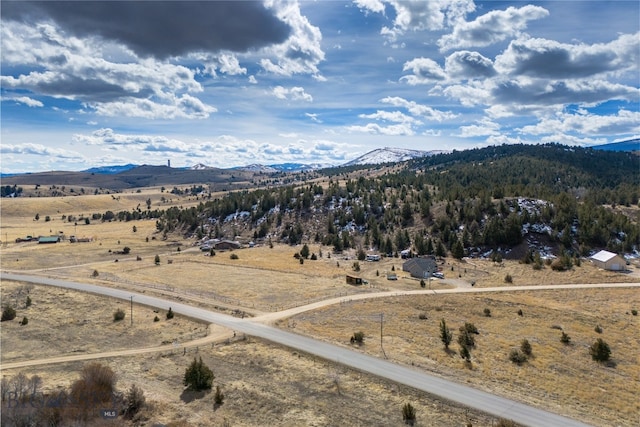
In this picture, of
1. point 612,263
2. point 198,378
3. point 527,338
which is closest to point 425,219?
point 612,263

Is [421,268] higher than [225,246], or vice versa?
[421,268]

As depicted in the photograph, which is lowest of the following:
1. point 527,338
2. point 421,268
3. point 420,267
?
point 527,338

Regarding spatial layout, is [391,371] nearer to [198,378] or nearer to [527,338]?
[198,378]

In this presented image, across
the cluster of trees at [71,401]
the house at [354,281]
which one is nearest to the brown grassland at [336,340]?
the cluster of trees at [71,401]

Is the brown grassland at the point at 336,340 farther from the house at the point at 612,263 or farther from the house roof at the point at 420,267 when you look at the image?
the house roof at the point at 420,267

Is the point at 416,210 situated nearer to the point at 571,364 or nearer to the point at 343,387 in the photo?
the point at 571,364

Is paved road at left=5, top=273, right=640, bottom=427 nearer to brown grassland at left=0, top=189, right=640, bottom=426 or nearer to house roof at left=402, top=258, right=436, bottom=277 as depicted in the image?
brown grassland at left=0, top=189, right=640, bottom=426
